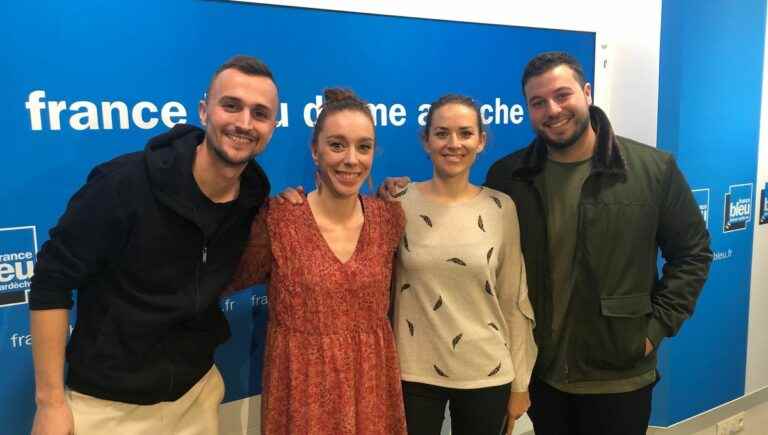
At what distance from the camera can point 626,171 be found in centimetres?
179

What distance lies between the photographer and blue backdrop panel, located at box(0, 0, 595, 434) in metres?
1.60

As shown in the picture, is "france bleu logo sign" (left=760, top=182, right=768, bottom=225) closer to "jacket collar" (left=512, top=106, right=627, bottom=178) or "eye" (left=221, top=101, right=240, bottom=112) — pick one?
"jacket collar" (left=512, top=106, right=627, bottom=178)

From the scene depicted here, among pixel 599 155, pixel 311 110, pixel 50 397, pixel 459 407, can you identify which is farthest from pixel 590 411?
pixel 50 397

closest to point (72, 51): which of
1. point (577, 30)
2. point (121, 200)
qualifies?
point (121, 200)

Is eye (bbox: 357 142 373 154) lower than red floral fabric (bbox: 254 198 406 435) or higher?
higher

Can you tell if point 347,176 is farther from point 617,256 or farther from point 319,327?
point 617,256

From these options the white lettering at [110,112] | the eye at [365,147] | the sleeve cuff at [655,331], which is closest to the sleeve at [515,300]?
the sleeve cuff at [655,331]

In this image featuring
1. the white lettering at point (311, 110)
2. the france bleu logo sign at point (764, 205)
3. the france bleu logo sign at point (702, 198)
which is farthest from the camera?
the france bleu logo sign at point (764, 205)

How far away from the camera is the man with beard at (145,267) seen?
1.37 m

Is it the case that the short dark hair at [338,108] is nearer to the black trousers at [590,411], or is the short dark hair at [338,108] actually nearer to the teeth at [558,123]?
the teeth at [558,123]

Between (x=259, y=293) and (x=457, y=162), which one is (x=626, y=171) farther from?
(x=259, y=293)

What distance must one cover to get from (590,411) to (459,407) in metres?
0.42

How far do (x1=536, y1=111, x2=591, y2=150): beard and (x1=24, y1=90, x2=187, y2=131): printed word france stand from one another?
1.10 metres

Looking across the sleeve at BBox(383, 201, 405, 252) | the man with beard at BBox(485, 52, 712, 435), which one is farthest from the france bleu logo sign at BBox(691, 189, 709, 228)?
the sleeve at BBox(383, 201, 405, 252)
